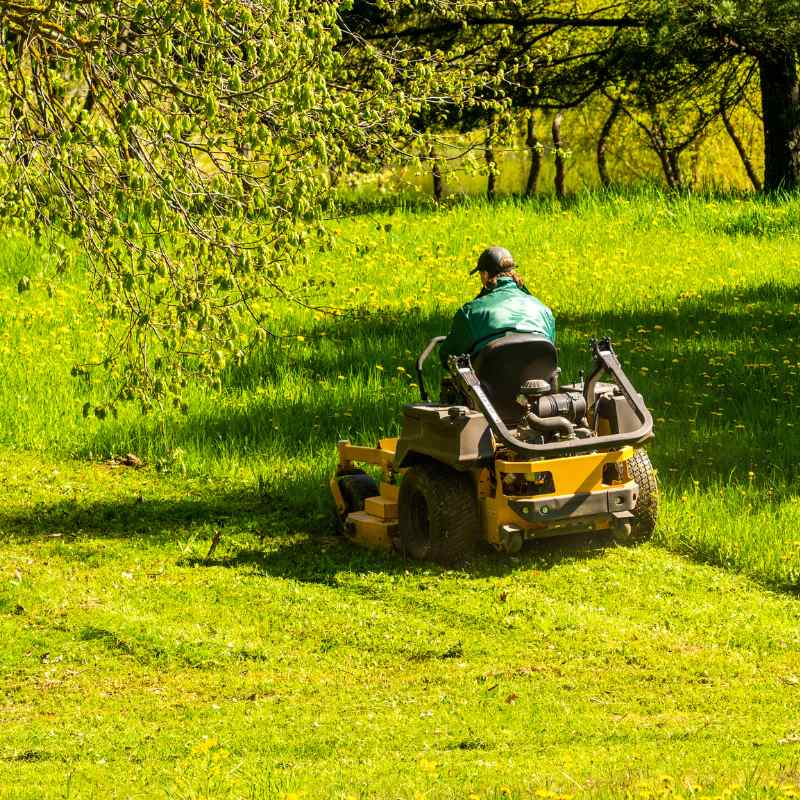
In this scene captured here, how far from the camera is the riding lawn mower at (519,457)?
827 centimetres

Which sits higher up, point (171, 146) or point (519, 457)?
point (171, 146)

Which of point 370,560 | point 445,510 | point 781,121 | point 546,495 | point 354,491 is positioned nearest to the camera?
point 546,495

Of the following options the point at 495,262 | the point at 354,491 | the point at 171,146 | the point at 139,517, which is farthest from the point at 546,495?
the point at 139,517

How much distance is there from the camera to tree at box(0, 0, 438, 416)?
7062 millimetres

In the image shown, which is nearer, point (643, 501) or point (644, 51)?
point (643, 501)

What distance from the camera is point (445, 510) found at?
8492mm

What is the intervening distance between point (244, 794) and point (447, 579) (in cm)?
341

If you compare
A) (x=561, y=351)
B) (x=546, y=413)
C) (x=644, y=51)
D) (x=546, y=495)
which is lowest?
(x=561, y=351)

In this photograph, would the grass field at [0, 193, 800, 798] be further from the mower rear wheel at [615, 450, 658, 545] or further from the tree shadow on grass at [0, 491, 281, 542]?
the mower rear wheel at [615, 450, 658, 545]

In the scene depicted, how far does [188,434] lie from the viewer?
1215 cm

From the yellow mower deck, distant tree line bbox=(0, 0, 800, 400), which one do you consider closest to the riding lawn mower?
the yellow mower deck

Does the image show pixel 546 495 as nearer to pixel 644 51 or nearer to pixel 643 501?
pixel 643 501

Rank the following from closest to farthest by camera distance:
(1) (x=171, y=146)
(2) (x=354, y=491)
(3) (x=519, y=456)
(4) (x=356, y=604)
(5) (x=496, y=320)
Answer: (1) (x=171, y=146) < (4) (x=356, y=604) < (3) (x=519, y=456) < (5) (x=496, y=320) < (2) (x=354, y=491)

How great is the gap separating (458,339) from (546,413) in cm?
75
